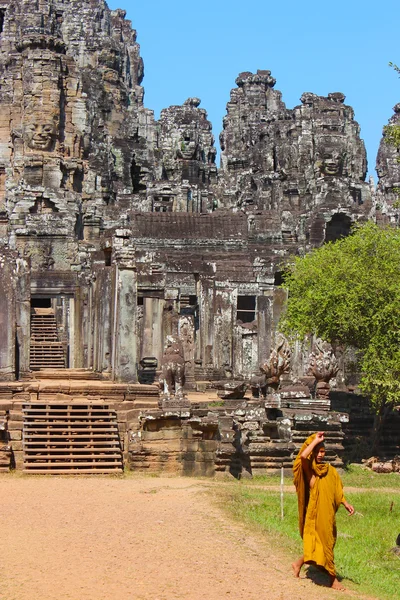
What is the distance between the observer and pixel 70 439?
1942cm

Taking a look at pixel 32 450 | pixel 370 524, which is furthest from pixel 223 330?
pixel 370 524

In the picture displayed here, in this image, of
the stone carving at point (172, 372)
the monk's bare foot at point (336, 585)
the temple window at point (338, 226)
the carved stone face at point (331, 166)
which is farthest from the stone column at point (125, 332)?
the carved stone face at point (331, 166)

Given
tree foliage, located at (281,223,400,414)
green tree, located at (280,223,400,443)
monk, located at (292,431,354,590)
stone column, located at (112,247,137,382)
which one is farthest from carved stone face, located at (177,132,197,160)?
monk, located at (292,431,354,590)

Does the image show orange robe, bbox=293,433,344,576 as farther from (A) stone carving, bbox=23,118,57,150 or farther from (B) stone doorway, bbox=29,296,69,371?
(A) stone carving, bbox=23,118,57,150

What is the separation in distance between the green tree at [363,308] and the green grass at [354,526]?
3.74 meters

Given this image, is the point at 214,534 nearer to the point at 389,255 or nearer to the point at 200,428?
the point at 200,428

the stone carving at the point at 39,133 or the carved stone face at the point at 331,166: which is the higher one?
the stone carving at the point at 39,133

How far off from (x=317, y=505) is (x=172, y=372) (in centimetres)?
911

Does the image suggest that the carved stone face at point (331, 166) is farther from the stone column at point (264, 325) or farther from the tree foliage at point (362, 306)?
the tree foliage at point (362, 306)

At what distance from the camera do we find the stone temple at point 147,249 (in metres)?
20.1

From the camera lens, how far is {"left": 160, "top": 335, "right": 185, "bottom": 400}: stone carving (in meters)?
20.5

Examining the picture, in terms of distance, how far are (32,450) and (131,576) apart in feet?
25.6

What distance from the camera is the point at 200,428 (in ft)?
64.4

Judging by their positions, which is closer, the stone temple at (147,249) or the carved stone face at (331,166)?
the stone temple at (147,249)
